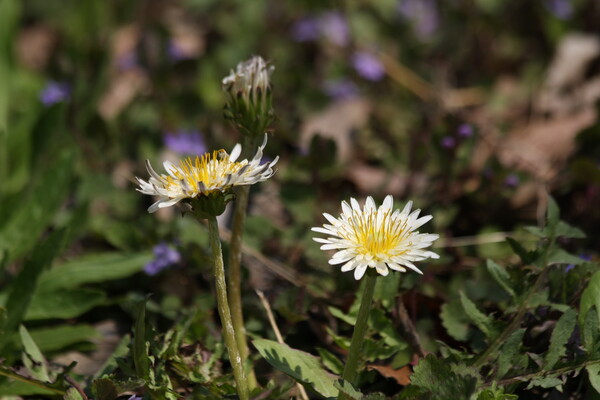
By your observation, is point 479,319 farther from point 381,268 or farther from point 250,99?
point 250,99

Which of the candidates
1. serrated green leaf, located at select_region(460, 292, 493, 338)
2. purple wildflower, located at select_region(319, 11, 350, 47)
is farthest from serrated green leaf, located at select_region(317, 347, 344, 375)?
purple wildflower, located at select_region(319, 11, 350, 47)

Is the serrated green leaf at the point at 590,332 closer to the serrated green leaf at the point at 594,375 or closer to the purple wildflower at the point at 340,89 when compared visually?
the serrated green leaf at the point at 594,375

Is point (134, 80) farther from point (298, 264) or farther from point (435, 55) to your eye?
point (298, 264)

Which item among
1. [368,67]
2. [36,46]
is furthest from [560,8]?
[36,46]

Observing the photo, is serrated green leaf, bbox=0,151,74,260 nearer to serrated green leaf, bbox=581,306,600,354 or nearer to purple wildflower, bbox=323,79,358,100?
purple wildflower, bbox=323,79,358,100

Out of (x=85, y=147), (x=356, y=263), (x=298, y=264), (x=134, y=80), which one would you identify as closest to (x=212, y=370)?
(x=356, y=263)

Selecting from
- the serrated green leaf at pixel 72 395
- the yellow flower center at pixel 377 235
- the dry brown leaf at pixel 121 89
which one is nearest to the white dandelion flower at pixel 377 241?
the yellow flower center at pixel 377 235

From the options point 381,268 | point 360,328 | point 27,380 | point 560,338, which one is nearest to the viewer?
point 381,268
